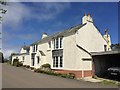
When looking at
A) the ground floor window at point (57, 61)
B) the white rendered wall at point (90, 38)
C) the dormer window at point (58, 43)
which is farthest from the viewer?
the dormer window at point (58, 43)

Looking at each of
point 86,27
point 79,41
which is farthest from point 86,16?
point 79,41

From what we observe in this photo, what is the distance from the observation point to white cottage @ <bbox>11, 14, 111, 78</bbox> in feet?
92.3

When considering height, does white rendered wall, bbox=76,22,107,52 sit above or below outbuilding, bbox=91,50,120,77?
above

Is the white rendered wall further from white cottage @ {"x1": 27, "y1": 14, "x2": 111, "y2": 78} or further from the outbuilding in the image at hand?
the outbuilding

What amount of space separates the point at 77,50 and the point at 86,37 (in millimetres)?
2813

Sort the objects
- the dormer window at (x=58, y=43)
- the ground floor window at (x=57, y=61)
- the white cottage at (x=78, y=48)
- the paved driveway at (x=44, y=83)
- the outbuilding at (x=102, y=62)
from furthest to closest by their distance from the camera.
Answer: the dormer window at (x=58, y=43) → the ground floor window at (x=57, y=61) → the white cottage at (x=78, y=48) → the outbuilding at (x=102, y=62) → the paved driveway at (x=44, y=83)

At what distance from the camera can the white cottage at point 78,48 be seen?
28.1 meters

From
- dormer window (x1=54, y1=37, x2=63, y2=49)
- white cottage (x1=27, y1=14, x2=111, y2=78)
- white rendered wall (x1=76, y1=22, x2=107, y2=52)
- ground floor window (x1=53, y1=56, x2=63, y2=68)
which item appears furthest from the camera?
dormer window (x1=54, y1=37, x2=63, y2=49)

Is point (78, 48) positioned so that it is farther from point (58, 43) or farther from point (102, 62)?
point (58, 43)

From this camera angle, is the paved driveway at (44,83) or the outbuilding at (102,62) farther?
the outbuilding at (102,62)

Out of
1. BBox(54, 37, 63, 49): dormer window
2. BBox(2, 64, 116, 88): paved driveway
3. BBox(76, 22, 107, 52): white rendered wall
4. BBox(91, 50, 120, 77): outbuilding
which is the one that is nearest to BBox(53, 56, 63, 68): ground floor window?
BBox(54, 37, 63, 49): dormer window

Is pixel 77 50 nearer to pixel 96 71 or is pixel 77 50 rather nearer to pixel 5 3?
pixel 96 71

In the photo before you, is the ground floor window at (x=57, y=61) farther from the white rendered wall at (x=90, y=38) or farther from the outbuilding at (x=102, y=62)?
the outbuilding at (x=102, y=62)

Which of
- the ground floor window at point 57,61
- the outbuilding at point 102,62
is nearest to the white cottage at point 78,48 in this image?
the ground floor window at point 57,61
